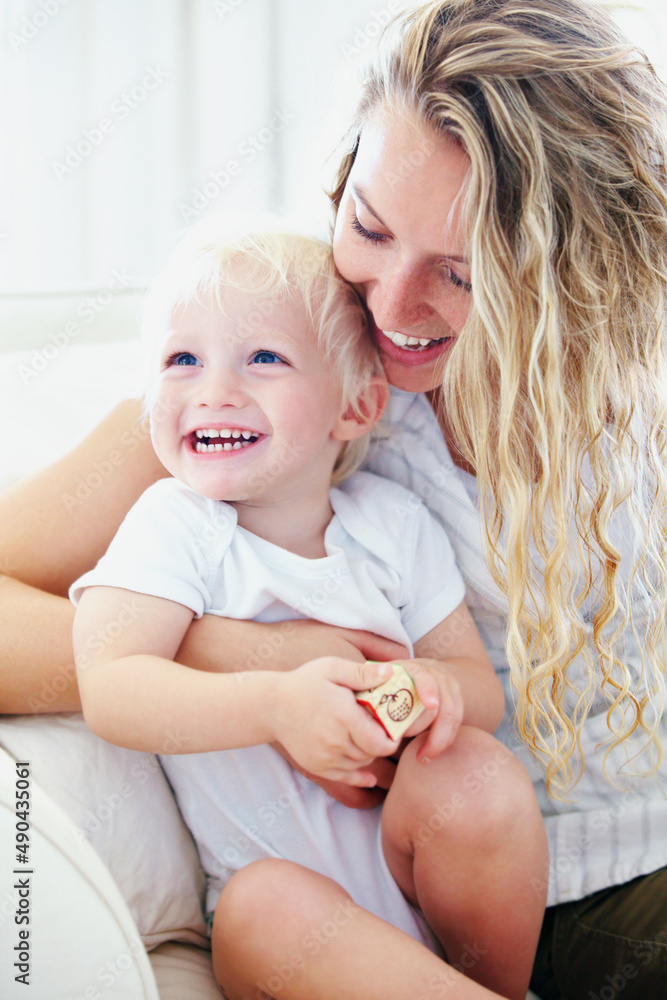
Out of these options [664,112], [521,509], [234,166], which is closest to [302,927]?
[521,509]

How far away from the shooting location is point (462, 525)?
0.97m

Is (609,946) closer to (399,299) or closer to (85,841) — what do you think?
(85,841)

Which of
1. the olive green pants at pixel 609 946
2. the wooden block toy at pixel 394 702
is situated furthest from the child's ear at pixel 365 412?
the olive green pants at pixel 609 946

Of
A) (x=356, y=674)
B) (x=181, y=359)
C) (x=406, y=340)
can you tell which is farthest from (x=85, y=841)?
(x=406, y=340)

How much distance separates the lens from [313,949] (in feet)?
2.25

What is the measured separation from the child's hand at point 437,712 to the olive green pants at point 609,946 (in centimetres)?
28

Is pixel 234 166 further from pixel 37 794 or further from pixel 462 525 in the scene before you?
pixel 37 794

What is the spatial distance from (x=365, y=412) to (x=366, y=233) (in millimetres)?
217

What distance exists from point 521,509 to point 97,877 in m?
0.49

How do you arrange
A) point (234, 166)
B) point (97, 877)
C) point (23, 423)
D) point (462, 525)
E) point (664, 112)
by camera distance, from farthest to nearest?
point (234, 166), point (23, 423), point (462, 525), point (664, 112), point (97, 877)

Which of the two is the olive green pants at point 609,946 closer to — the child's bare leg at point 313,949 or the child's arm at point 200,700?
the child's bare leg at point 313,949

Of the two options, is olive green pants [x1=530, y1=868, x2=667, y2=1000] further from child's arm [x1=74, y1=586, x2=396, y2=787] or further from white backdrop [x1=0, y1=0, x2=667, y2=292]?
white backdrop [x1=0, y1=0, x2=667, y2=292]

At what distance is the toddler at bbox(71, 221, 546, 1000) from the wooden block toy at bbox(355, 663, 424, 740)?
11 mm

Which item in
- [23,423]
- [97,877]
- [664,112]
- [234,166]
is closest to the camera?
[97,877]
